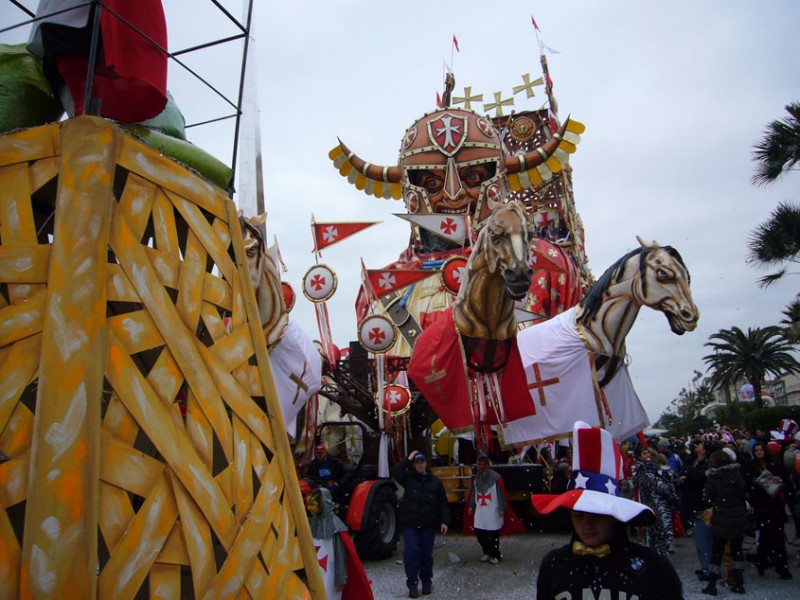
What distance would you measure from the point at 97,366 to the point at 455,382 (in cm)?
594

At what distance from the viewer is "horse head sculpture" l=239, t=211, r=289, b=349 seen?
5859mm

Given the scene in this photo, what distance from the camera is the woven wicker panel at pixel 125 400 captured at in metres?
1.58

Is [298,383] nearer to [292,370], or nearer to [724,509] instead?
[292,370]

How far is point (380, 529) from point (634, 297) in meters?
4.60

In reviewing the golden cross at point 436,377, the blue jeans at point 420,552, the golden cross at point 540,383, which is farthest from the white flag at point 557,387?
the blue jeans at point 420,552

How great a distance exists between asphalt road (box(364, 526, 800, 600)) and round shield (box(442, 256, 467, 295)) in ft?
11.9

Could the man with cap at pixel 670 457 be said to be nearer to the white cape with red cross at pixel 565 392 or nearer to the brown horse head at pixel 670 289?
the white cape with red cross at pixel 565 392

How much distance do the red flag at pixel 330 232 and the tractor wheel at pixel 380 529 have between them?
12.8ft

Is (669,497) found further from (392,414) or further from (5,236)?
(5,236)

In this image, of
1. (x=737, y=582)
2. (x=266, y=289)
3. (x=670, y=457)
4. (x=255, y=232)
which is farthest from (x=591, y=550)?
(x=670, y=457)

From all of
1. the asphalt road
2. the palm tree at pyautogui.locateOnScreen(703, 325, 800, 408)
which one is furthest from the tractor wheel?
the palm tree at pyautogui.locateOnScreen(703, 325, 800, 408)

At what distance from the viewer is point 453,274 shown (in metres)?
8.96

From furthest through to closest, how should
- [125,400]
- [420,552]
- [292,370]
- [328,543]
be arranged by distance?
1. [420,552]
2. [292,370]
3. [328,543]
4. [125,400]

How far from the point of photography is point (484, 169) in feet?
41.0
